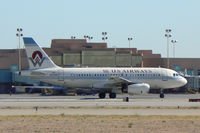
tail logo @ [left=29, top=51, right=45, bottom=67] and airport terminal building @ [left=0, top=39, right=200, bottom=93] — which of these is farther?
airport terminal building @ [left=0, top=39, right=200, bottom=93]

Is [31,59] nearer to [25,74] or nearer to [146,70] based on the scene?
[25,74]

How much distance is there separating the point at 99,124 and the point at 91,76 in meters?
31.5

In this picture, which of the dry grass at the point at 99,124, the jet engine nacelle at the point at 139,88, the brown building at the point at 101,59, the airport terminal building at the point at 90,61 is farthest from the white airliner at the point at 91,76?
the dry grass at the point at 99,124

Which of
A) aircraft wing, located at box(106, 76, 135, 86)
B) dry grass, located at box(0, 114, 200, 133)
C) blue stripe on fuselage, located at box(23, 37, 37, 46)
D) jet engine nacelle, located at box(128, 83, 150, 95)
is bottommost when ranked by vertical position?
dry grass, located at box(0, 114, 200, 133)

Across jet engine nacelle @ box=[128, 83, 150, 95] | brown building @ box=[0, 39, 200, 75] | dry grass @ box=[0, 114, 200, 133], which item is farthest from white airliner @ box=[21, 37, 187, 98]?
dry grass @ box=[0, 114, 200, 133]

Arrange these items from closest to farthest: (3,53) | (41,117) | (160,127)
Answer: (160,127) < (41,117) < (3,53)

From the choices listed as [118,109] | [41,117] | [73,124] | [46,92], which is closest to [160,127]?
[73,124]

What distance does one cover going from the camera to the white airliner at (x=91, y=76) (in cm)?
5747

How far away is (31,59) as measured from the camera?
58.2 meters

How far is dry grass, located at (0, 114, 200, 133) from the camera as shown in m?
24.3

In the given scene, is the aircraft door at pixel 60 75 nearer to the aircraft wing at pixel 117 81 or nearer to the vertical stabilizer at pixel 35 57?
the vertical stabilizer at pixel 35 57

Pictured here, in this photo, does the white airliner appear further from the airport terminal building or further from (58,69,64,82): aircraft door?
the airport terminal building

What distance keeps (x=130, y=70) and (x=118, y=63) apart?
78.0 feet

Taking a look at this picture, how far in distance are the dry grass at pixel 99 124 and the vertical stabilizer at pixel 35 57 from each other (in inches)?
1068
